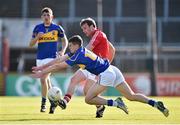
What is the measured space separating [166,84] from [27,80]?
737 centimetres

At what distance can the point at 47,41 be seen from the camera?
59.1 feet

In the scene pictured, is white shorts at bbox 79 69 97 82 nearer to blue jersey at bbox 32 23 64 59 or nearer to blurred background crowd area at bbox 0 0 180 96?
blue jersey at bbox 32 23 64 59

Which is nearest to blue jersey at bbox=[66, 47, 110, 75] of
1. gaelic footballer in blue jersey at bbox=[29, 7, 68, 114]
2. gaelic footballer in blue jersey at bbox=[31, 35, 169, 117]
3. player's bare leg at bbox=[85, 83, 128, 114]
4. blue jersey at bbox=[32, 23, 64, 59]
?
gaelic footballer in blue jersey at bbox=[31, 35, 169, 117]

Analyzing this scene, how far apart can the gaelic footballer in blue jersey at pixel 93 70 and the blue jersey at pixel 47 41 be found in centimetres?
225

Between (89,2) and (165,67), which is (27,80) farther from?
(89,2)

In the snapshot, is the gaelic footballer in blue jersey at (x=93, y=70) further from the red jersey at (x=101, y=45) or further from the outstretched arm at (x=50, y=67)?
the red jersey at (x=101, y=45)

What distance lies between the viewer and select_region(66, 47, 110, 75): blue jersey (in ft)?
48.8

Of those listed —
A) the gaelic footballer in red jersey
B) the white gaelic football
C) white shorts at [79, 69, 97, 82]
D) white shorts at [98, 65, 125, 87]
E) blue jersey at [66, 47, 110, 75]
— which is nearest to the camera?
blue jersey at [66, 47, 110, 75]

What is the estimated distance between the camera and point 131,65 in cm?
4259

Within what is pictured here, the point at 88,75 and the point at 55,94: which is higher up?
the point at 88,75

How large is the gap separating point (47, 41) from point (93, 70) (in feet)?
10.2

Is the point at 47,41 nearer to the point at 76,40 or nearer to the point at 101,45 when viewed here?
the point at 101,45

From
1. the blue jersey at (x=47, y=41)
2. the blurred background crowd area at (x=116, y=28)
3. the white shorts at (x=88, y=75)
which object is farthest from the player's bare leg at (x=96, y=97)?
the blurred background crowd area at (x=116, y=28)

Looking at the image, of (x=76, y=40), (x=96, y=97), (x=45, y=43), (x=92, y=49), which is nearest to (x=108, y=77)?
(x=96, y=97)
